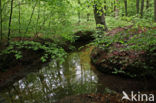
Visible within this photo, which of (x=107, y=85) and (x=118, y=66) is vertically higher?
(x=118, y=66)

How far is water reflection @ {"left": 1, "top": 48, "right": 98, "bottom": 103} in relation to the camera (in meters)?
4.77

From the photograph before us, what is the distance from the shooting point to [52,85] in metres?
5.68

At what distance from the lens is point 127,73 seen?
17.2ft

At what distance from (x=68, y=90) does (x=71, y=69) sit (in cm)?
234

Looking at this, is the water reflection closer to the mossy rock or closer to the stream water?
the stream water

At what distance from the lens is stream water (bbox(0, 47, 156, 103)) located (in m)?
4.68

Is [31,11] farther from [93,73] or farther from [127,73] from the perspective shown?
[127,73]

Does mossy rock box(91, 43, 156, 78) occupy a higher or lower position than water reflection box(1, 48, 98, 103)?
higher

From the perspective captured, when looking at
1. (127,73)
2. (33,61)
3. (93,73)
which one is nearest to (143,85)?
(127,73)

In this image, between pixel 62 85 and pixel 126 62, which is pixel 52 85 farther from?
pixel 126 62

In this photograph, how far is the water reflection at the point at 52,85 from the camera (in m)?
4.77

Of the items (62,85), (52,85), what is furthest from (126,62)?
(52,85)

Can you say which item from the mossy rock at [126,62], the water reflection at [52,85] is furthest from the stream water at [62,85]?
the mossy rock at [126,62]

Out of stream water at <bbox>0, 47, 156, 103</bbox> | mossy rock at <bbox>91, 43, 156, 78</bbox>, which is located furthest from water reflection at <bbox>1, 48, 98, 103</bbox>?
mossy rock at <bbox>91, 43, 156, 78</bbox>
